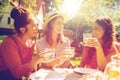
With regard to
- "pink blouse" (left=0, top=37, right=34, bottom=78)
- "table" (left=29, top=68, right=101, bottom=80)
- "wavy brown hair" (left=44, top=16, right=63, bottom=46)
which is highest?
"wavy brown hair" (left=44, top=16, right=63, bottom=46)

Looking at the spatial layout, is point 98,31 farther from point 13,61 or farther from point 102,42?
point 13,61

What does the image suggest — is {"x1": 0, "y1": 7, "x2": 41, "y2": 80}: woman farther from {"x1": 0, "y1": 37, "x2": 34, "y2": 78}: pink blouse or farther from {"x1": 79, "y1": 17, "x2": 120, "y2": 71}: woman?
{"x1": 79, "y1": 17, "x2": 120, "y2": 71}: woman

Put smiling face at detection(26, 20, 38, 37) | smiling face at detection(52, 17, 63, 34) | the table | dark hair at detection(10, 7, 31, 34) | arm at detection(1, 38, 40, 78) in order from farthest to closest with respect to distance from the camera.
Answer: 1. smiling face at detection(52, 17, 63, 34)
2. smiling face at detection(26, 20, 38, 37)
3. dark hair at detection(10, 7, 31, 34)
4. arm at detection(1, 38, 40, 78)
5. the table

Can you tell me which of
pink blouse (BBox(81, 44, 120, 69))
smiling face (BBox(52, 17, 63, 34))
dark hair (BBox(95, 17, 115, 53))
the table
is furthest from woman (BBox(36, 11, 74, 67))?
the table

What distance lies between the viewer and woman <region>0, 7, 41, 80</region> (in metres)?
3.84

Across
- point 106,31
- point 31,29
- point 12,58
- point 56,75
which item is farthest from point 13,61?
point 106,31

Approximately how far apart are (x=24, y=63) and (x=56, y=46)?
1.31 m

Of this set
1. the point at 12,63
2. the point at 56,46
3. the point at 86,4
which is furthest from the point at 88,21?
the point at 12,63

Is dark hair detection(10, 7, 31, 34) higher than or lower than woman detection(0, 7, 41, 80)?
higher

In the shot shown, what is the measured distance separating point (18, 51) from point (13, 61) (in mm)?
188

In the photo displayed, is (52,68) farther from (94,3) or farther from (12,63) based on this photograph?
(94,3)

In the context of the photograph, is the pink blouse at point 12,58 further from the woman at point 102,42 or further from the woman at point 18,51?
the woman at point 102,42

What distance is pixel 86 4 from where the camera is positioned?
1219 inches

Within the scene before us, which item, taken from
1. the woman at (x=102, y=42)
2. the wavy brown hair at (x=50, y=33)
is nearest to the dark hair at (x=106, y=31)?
the woman at (x=102, y=42)
